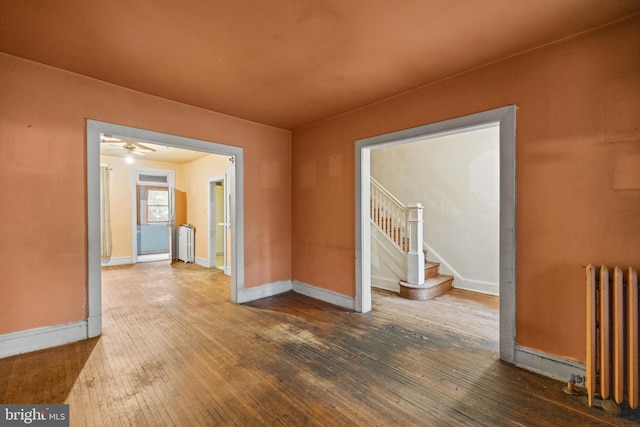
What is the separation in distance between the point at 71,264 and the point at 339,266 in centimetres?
299

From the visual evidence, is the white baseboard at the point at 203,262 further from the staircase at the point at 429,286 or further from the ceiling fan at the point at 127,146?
the staircase at the point at 429,286

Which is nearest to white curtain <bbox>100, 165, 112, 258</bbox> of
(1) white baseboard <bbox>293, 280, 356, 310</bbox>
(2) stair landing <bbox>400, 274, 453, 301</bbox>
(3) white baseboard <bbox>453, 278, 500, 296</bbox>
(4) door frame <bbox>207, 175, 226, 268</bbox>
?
(4) door frame <bbox>207, 175, 226, 268</bbox>

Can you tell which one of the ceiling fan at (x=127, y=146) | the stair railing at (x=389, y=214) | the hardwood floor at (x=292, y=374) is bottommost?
the hardwood floor at (x=292, y=374)

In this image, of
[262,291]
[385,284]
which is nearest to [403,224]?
[385,284]

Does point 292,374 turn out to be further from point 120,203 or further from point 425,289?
point 120,203

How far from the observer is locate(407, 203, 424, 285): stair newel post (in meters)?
4.25

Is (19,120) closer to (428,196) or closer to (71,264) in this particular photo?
(71,264)

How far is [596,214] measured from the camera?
200 centimetres

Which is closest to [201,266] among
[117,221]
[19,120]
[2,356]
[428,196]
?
[117,221]

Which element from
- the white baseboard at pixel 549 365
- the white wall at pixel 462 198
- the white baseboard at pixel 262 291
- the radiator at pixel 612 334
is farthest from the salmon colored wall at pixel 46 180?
the white wall at pixel 462 198

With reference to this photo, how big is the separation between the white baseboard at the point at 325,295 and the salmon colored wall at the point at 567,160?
1913mm

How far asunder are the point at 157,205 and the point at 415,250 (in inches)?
359

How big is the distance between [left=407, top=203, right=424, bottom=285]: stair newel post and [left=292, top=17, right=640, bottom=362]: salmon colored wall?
75.7 inches

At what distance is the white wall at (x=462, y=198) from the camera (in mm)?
4484
